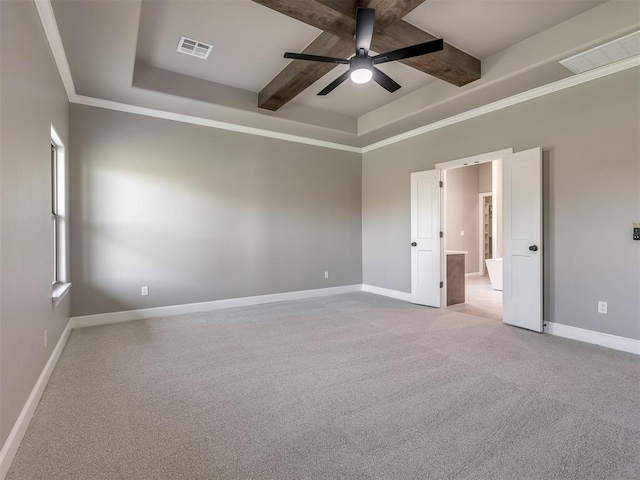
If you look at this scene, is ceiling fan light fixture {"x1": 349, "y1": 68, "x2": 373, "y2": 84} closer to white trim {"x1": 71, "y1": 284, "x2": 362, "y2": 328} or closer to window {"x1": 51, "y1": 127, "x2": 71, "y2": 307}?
window {"x1": 51, "y1": 127, "x2": 71, "y2": 307}

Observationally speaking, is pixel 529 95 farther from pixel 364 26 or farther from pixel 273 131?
pixel 273 131

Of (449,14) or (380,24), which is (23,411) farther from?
(449,14)

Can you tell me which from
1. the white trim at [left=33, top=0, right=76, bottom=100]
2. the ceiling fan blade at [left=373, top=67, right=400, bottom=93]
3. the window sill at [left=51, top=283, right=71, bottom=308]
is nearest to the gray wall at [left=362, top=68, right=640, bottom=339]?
the ceiling fan blade at [left=373, top=67, right=400, bottom=93]

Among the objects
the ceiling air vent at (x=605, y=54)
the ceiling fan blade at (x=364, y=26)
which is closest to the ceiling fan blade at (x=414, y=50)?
the ceiling fan blade at (x=364, y=26)

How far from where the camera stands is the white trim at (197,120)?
4051 mm

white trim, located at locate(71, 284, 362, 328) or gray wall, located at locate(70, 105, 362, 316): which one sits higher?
gray wall, located at locate(70, 105, 362, 316)

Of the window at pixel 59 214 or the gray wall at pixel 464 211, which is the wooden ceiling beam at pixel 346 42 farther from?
the gray wall at pixel 464 211

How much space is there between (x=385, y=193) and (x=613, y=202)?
3241mm

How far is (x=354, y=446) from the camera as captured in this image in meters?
1.77

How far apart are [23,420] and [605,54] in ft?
17.4

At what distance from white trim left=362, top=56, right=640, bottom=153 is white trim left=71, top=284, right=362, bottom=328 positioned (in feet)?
10.1

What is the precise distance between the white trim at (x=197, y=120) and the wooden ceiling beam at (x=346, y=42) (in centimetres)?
81

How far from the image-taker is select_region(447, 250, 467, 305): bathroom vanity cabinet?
5.16m

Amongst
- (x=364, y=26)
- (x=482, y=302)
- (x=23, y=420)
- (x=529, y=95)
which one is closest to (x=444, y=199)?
(x=529, y=95)
